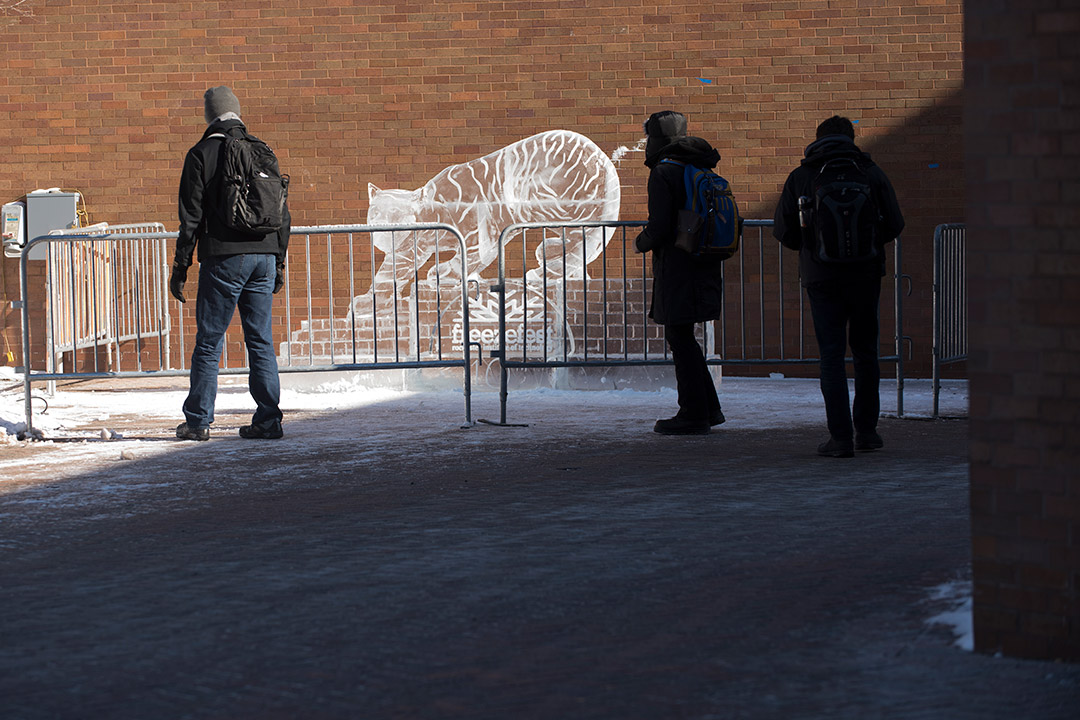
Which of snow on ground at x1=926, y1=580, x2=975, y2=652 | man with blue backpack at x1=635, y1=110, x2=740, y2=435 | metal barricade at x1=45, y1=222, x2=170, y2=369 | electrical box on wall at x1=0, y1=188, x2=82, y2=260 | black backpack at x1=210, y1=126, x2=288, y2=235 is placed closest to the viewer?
snow on ground at x1=926, y1=580, x2=975, y2=652

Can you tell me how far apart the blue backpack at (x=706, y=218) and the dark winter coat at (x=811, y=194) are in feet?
1.99

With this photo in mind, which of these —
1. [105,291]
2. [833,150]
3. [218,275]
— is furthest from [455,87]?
[833,150]

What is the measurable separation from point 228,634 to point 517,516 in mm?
1864

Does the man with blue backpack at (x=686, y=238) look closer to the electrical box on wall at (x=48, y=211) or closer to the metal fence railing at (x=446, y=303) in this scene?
the metal fence railing at (x=446, y=303)

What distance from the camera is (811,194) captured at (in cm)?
687

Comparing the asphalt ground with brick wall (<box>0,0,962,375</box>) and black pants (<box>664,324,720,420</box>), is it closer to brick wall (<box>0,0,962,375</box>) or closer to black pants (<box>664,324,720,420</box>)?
black pants (<box>664,324,720,420</box>)

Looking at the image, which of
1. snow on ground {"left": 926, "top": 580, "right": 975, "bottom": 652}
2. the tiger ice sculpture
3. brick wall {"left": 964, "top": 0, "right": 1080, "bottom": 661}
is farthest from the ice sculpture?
brick wall {"left": 964, "top": 0, "right": 1080, "bottom": 661}

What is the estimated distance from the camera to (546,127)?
39.5 ft

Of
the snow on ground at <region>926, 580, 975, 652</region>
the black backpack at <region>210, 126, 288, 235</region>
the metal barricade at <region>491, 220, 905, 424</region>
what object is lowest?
the snow on ground at <region>926, 580, 975, 652</region>

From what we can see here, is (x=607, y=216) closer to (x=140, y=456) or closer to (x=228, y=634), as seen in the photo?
(x=140, y=456)

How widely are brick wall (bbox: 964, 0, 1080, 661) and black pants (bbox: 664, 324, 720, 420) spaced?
4470mm

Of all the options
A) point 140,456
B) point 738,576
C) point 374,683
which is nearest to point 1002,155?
point 738,576

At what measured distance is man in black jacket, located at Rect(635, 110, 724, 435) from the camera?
303 inches

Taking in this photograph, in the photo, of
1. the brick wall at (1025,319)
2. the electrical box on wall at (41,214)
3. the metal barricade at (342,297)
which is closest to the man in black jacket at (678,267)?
the metal barricade at (342,297)
